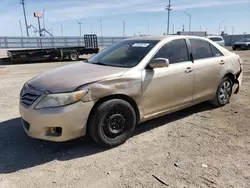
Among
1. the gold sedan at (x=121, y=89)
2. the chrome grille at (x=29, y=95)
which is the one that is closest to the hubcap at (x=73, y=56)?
the gold sedan at (x=121, y=89)

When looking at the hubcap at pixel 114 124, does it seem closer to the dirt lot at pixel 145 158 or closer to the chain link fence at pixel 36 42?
the dirt lot at pixel 145 158

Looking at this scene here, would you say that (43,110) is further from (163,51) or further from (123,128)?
(163,51)

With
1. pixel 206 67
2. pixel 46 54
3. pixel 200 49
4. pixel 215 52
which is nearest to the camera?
pixel 206 67

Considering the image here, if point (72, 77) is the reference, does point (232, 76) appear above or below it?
below

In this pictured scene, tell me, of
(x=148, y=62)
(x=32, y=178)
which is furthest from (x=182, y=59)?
(x=32, y=178)

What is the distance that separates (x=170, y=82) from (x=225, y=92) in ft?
6.45

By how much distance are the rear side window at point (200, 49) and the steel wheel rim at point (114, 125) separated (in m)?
2.01

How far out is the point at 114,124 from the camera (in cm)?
362

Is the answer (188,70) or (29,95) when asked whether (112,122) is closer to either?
(29,95)

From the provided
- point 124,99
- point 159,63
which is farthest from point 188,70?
point 124,99

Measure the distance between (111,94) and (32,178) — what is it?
1487 millimetres

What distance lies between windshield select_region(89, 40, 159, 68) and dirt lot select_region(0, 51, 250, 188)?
1.25 metres

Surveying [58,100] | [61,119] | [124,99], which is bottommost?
[61,119]

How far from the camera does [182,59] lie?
174 inches
